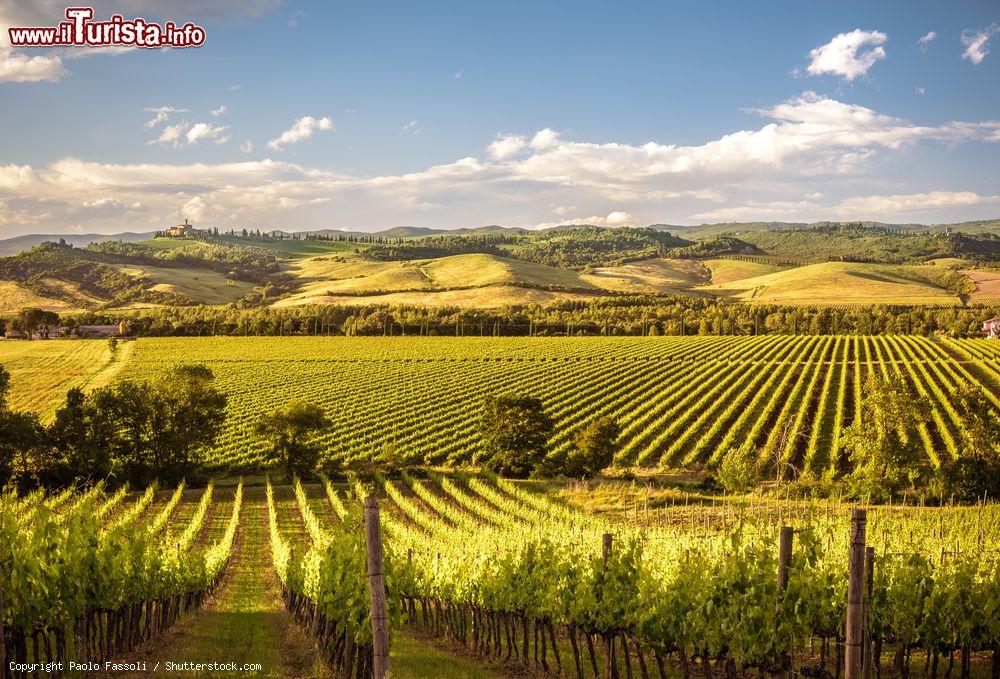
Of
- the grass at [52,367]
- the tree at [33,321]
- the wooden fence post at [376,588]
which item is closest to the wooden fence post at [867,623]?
the wooden fence post at [376,588]

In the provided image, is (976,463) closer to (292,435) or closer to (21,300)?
(292,435)

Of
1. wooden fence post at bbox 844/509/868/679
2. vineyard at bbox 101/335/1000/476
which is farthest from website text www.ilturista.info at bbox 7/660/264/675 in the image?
vineyard at bbox 101/335/1000/476

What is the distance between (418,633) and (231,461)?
4152 cm

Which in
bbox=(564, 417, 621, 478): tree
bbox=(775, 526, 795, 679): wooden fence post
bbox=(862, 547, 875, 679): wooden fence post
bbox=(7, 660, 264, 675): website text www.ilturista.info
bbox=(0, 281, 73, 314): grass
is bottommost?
bbox=(564, 417, 621, 478): tree

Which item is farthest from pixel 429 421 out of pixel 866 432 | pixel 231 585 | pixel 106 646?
pixel 106 646

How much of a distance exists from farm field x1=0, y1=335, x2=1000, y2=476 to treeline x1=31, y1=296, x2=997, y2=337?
8442mm

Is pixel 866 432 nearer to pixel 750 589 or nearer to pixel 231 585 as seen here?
pixel 231 585

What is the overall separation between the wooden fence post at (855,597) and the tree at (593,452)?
41.4 m

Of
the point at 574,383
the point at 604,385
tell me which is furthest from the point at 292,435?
the point at 604,385

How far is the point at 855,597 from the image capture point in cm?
903

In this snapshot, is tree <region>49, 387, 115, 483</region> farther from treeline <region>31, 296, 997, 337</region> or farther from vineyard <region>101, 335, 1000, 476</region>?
treeline <region>31, 296, 997, 337</region>

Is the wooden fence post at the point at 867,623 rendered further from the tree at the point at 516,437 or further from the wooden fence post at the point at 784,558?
the tree at the point at 516,437

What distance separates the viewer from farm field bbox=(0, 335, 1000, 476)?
5691cm

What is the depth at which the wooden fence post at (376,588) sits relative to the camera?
32.2 feet
